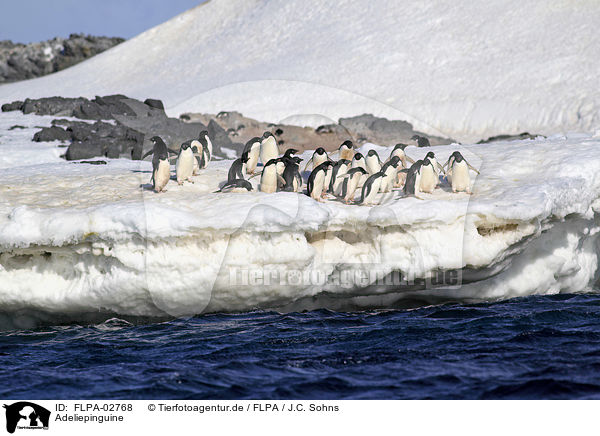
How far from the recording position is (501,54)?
34.6m

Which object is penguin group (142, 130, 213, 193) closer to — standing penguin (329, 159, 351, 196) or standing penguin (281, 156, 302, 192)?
standing penguin (281, 156, 302, 192)

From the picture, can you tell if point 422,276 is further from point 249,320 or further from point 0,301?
point 0,301

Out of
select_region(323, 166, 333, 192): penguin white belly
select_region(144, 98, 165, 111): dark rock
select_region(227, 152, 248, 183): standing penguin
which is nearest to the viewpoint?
select_region(323, 166, 333, 192): penguin white belly

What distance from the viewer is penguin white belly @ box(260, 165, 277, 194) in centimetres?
1103

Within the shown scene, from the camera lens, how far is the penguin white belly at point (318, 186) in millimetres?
10641

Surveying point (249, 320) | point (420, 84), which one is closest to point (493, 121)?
point (420, 84)

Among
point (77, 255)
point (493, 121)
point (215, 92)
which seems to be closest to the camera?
point (77, 255)

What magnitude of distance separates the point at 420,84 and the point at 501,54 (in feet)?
13.6

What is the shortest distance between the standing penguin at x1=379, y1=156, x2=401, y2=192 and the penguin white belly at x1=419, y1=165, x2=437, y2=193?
44 cm

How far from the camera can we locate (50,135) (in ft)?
83.5

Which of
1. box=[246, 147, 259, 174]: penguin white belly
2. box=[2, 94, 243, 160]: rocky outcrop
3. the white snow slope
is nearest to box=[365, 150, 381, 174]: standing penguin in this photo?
box=[246, 147, 259, 174]: penguin white belly

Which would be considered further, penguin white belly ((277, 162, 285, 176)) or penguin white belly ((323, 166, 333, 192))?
penguin white belly ((277, 162, 285, 176))

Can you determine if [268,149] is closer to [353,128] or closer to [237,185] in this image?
[237,185]
